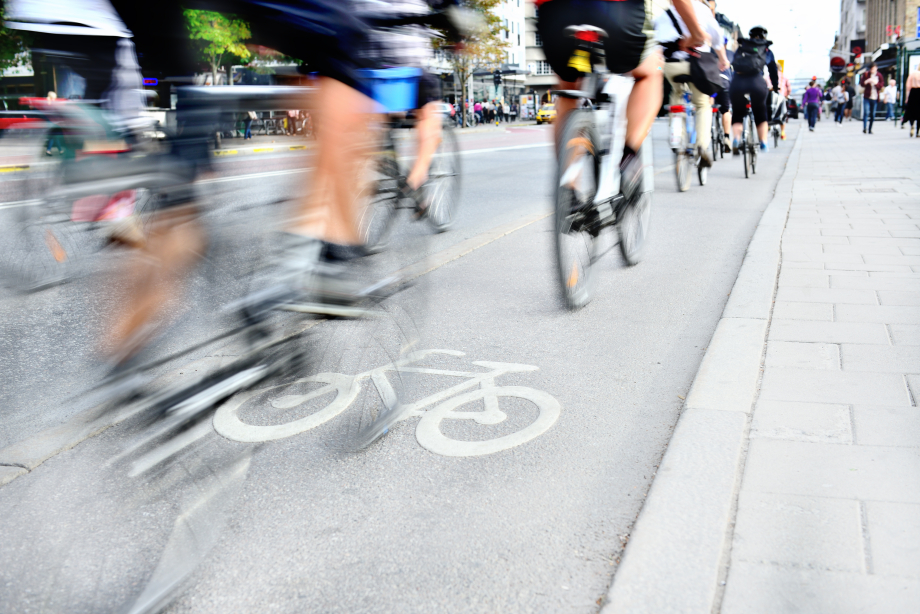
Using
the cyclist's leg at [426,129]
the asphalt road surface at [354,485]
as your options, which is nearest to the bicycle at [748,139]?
the cyclist's leg at [426,129]

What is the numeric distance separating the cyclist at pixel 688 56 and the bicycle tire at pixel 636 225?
808mm

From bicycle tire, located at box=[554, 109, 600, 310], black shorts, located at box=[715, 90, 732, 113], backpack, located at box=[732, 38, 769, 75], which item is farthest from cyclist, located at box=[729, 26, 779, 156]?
bicycle tire, located at box=[554, 109, 600, 310]

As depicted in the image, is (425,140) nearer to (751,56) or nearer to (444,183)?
(444,183)

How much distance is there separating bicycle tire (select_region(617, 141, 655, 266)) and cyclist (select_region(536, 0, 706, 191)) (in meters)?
0.17

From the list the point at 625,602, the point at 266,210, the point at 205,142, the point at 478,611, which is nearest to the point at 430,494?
the point at 478,611

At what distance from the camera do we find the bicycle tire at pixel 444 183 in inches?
214

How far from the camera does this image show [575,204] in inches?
148

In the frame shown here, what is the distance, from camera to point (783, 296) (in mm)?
4117

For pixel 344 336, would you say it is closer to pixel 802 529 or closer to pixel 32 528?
pixel 32 528

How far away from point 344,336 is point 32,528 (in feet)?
3.08

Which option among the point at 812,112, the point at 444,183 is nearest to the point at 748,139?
the point at 444,183

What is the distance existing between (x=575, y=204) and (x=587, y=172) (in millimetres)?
241

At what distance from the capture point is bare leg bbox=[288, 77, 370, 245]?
219cm

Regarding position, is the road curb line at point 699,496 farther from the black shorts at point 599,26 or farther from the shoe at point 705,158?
the shoe at point 705,158
